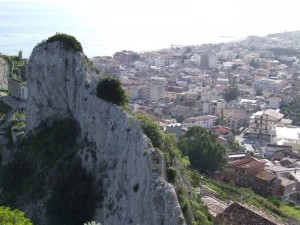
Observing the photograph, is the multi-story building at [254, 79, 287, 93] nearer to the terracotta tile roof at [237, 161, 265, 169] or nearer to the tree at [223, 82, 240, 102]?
the tree at [223, 82, 240, 102]

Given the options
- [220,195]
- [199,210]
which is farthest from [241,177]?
[199,210]

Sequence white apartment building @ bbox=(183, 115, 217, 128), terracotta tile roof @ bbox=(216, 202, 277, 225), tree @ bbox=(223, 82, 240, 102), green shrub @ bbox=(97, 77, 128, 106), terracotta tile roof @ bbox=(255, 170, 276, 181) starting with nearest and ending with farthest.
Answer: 1. green shrub @ bbox=(97, 77, 128, 106)
2. terracotta tile roof @ bbox=(216, 202, 277, 225)
3. terracotta tile roof @ bbox=(255, 170, 276, 181)
4. white apartment building @ bbox=(183, 115, 217, 128)
5. tree @ bbox=(223, 82, 240, 102)

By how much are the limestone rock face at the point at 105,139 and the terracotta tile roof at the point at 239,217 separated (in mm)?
5597

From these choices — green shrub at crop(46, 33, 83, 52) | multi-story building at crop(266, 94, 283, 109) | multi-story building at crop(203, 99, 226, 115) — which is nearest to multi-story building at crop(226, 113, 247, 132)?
multi-story building at crop(203, 99, 226, 115)

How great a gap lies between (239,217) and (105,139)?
7.34m

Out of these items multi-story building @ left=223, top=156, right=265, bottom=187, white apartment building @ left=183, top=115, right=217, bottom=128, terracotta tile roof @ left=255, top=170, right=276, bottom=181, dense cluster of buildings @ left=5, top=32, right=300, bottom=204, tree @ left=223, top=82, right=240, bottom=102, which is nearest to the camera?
terracotta tile roof @ left=255, top=170, right=276, bottom=181

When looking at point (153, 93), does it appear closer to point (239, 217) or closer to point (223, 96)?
point (223, 96)

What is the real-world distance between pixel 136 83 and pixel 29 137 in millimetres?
58690

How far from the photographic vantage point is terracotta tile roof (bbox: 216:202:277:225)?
22547mm

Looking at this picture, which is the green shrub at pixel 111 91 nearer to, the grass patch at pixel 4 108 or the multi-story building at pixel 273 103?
the grass patch at pixel 4 108

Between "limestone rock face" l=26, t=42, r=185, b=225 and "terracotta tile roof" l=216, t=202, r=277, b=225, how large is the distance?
560 centimetres

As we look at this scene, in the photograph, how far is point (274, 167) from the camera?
1647 inches

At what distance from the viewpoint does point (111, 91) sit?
2195cm

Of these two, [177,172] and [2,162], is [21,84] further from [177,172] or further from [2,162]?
[177,172]
